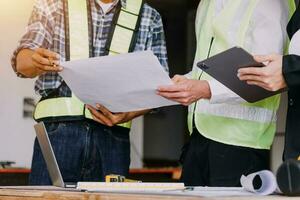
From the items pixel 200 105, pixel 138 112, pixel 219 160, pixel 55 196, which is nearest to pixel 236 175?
pixel 219 160

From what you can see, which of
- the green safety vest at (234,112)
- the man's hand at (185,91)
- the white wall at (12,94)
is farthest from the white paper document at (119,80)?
the white wall at (12,94)

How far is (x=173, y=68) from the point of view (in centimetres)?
463

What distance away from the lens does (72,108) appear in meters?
1.55

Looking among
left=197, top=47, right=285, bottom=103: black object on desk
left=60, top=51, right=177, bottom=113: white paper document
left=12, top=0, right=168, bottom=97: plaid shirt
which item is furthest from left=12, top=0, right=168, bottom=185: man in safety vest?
left=197, top=47, right=285, bottom=103: black object on desk

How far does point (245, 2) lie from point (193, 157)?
0.43 metres

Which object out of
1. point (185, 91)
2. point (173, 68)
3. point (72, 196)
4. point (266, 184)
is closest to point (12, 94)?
point (173, 68)

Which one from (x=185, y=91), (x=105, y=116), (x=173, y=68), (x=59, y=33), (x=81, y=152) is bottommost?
(x=173, y=68)

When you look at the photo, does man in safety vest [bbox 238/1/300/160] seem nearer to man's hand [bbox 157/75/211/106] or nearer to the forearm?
man's hand [bbox 157/75/211/106]

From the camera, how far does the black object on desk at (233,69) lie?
3.67ft

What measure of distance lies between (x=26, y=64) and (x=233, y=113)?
570mm

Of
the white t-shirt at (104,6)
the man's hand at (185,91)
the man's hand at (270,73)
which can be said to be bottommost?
the man's hand at (185,91)

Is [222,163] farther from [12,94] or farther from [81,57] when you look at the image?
[12,94]

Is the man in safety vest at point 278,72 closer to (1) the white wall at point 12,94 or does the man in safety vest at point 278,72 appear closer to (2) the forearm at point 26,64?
(2) the forearm at point 26,64

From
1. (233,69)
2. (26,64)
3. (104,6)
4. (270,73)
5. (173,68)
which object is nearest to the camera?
(270,73)
